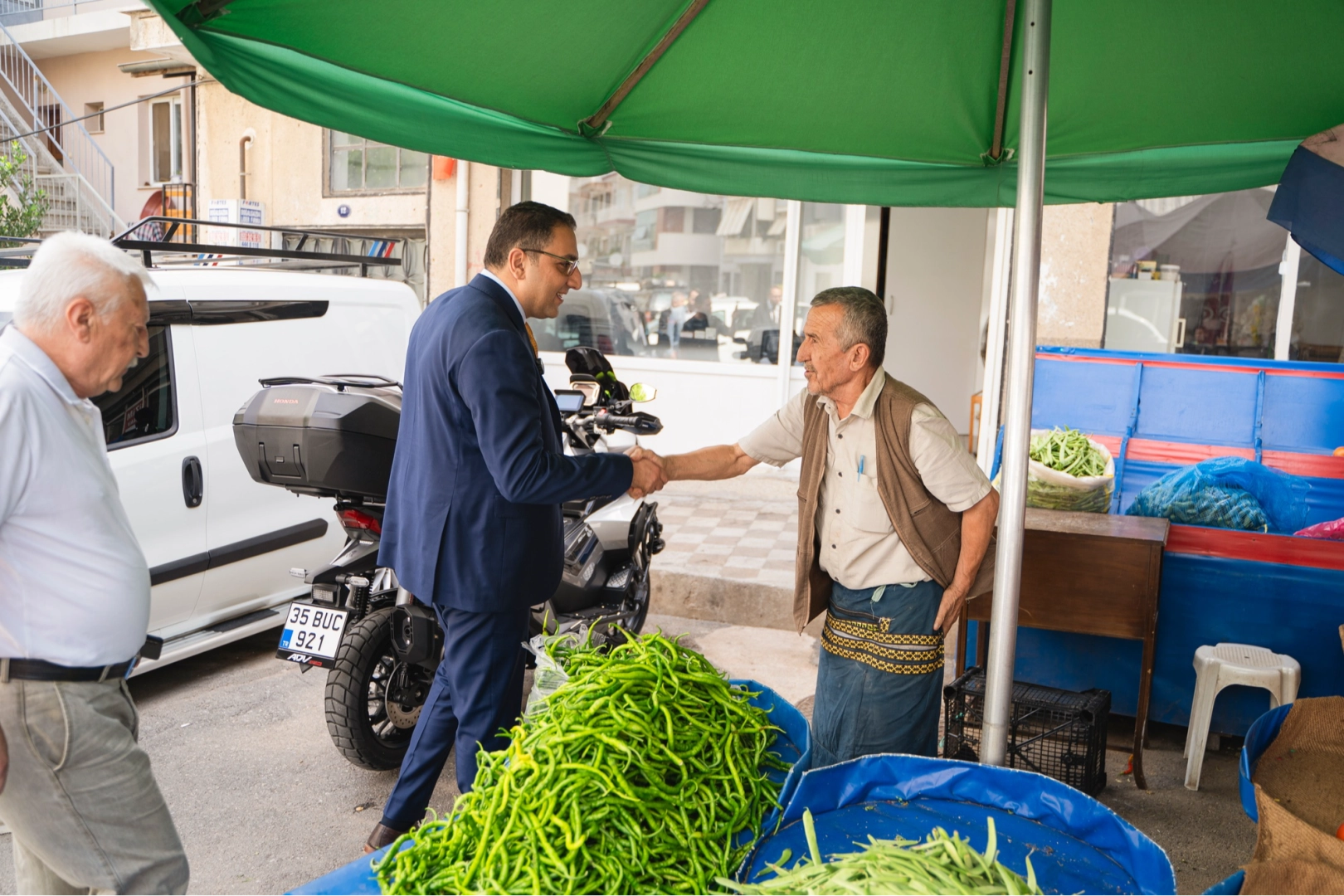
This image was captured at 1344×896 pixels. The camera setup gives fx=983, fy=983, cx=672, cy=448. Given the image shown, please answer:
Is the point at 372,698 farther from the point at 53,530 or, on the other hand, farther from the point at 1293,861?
the point at 1293,861

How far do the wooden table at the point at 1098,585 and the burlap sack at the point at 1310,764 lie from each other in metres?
1.45

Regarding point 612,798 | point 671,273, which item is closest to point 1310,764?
point 612,798

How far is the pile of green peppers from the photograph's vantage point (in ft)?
5.51

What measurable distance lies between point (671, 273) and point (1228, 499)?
6403mm

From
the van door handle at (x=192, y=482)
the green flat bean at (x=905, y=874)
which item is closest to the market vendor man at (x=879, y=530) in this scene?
the green flat bean at (x=905, y=874)

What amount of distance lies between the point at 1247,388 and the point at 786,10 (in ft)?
17.9

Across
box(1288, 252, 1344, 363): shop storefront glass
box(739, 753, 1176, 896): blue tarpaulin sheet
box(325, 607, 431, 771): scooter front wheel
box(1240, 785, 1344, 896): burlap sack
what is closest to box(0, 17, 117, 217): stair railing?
box(325, 607, 431, 771): scooter front wheel

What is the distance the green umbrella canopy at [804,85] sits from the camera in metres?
2.60

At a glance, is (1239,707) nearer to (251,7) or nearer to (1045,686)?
(1045,686)

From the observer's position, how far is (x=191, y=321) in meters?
4.77

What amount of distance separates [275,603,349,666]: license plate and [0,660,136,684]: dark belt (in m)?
1.77

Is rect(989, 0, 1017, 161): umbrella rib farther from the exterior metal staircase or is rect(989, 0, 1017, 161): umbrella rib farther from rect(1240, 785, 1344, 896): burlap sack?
the exterior metal staircase

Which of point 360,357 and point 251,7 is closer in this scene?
point 251,7

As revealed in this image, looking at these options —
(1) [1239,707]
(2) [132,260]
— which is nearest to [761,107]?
(2) [132,260]
